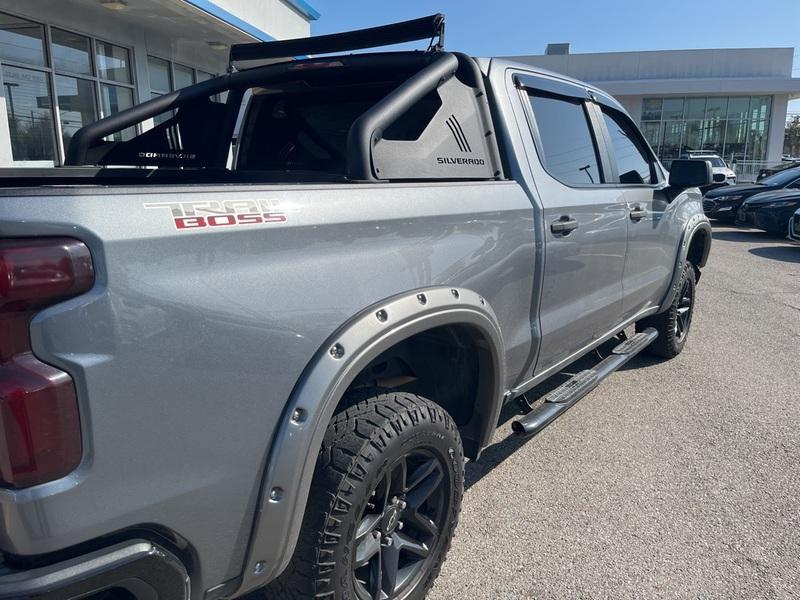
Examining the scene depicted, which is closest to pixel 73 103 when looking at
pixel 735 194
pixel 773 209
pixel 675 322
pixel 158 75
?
pixel 158 75

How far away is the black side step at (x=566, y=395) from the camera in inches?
119

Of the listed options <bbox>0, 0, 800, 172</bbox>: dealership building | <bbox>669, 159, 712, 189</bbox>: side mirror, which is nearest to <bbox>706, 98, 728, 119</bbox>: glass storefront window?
<bbox>0, 0, 800, 172</bbox>: dealership building

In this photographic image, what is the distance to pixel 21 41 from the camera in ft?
28.8

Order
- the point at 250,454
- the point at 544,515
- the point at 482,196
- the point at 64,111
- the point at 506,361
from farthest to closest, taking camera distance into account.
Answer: the point at 64,111
the point at 544,515
the point at 506,361
the point at 482,196
the point at 250,454

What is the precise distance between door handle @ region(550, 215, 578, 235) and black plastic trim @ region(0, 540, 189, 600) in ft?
7.11

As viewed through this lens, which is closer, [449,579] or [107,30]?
[449,579]

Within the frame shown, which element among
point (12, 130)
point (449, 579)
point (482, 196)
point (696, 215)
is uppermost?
point (12, 130)

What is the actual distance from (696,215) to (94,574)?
520cm

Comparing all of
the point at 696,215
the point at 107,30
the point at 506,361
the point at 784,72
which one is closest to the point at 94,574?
the point at 506,361

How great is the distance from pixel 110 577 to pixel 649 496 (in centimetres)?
279

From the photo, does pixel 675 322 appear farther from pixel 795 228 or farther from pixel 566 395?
pixel 795 228

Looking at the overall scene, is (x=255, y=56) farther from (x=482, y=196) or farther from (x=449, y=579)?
(x=449, y=579)

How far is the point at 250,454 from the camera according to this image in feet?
Answer: 5.56

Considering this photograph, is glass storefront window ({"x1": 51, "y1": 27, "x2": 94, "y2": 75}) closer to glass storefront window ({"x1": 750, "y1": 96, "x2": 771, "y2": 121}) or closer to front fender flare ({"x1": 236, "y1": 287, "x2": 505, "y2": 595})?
front fender flare ({"x1": 236, "y1": 287, "x2": 505, "y2": 595})
